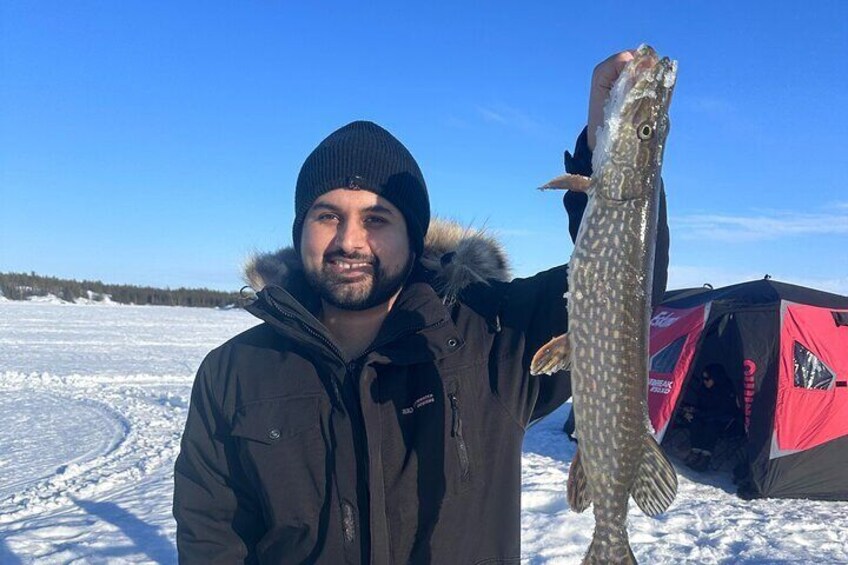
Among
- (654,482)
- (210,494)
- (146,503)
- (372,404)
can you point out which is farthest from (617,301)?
(146,503)

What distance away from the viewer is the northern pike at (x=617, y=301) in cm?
184

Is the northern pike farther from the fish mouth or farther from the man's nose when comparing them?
the man's nose

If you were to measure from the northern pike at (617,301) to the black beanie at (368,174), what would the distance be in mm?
817

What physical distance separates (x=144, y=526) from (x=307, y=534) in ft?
11.0

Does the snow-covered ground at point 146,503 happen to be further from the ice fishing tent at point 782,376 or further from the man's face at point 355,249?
the man's face at point 355,249

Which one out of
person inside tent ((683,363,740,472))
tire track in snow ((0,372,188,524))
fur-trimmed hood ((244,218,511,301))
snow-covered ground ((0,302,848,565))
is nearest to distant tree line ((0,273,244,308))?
A: tire track in snow ((0,372,188,524))

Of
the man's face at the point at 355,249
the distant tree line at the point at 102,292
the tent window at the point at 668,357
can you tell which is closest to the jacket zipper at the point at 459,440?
the man's face at the point at 355,249

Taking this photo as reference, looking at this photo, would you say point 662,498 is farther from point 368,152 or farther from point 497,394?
point 368,152

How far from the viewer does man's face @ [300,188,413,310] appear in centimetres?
238

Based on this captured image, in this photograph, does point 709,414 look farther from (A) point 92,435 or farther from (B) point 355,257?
(A) point 92,435

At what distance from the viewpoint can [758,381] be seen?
6289 mm

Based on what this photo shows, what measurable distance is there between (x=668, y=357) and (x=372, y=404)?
5.47 m

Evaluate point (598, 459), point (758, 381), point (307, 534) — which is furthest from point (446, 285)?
point (758, 381)

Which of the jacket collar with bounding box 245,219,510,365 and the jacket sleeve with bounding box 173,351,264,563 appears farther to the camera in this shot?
the jacket sleeve with bounding box 173,351,264,563
